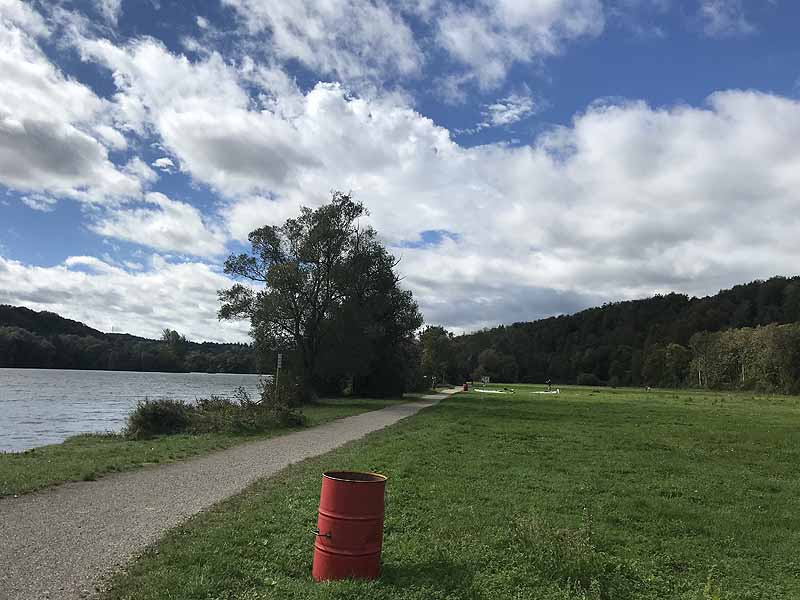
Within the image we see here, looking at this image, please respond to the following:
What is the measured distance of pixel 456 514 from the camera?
7484 millimetres

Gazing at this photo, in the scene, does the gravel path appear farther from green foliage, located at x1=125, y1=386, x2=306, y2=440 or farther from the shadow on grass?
green foliage, located at x1=125, y1=386, x2=306, y2=440

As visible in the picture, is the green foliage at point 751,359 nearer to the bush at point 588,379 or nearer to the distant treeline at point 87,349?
the bush at point 588,379

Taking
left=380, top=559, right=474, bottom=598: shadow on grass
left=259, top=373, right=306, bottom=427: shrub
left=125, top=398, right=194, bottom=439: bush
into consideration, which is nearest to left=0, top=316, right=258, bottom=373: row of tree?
left=259, top=373, right=306, bottom=427: shrub

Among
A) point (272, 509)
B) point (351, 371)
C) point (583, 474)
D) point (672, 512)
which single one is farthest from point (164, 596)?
point (351, 371)

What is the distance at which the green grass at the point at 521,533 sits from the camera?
502 centimetres

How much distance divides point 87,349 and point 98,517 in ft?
361

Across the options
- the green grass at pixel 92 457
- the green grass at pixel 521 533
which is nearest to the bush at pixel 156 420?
the green grass at pixel 92 457

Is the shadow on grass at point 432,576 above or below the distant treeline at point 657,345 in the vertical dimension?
below

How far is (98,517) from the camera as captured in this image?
281 inches

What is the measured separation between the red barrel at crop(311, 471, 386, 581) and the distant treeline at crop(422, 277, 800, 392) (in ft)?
232

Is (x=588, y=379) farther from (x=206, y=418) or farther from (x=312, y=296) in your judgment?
(x=206, y=418)

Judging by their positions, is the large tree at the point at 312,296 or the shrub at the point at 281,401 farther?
the large tree at the point at 312,296

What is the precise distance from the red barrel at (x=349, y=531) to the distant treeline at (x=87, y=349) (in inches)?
3195

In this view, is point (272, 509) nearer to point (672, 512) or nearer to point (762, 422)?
point (672, 512)
